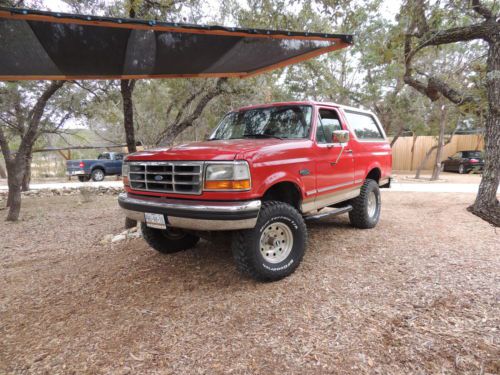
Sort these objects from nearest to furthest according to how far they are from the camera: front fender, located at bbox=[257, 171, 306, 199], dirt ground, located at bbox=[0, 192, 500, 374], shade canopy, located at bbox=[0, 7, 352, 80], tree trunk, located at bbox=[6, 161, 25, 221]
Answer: dirt ground, located at bbox=[0, 192, 500, 374], front fender, located at bbox=[257, 171, 306, 199], shade canopy, located at bbox=[0, 7, 352, 80], tree trunk, located at bbox=[6, 161, 25, 221]

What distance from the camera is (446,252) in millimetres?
3922

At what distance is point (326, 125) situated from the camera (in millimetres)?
4098

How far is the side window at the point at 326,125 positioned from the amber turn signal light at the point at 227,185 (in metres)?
1.46

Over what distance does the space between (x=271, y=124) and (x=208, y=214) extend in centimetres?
178

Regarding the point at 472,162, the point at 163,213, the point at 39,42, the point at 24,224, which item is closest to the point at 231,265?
Answer: the point at 163,213

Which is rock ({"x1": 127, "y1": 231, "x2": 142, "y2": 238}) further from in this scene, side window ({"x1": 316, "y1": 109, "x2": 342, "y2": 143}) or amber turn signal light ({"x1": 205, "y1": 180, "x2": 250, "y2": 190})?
side window ({"x1": 316, "y1": 109, "x2": 342, "y2": 143})

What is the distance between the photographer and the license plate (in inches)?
117

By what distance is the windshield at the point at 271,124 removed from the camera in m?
3.79

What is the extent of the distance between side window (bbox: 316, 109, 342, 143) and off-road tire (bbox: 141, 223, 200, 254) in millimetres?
2217

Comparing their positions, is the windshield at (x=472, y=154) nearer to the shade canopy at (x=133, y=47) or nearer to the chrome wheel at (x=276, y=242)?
the shade canopy at (x=133, y=47)

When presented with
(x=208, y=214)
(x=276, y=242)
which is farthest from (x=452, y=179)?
(x=208, y=214)

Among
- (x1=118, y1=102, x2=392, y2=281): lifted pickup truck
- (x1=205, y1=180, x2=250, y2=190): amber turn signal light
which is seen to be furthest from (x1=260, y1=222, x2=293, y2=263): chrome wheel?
(x1=205, y1=180, x2=250, y2=190): amber turn signal light

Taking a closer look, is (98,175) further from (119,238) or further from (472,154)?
(472,154)

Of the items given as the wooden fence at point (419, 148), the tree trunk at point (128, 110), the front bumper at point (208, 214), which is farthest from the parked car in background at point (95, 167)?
the wooden fence at point (419, 148)
